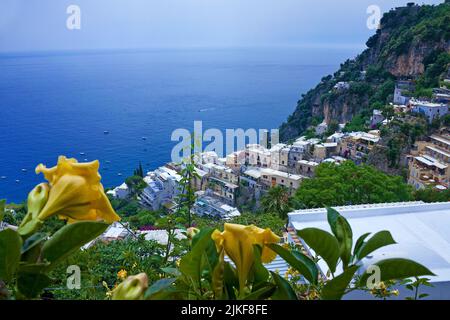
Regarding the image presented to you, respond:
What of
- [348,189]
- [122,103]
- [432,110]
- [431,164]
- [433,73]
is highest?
[433,73]

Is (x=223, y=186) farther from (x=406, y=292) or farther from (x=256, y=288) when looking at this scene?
(x=256, y=288)

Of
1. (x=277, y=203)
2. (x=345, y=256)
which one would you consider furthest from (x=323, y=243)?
(x=277, y=203)

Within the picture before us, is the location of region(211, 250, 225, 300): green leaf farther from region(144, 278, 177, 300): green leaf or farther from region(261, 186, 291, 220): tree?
region(261, 186, 291, 220): tree

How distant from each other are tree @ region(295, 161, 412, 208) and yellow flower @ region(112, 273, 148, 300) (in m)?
9.78

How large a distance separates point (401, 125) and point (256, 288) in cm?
1837

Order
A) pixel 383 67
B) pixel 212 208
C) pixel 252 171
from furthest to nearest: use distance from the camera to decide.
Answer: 1. pixel 383 67
2. pixel 252 171
3. pixel 212 208

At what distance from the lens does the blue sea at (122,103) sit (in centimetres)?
2359

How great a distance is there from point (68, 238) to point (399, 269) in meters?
0.31

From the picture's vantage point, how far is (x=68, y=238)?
402mm

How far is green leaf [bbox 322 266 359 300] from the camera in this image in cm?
41

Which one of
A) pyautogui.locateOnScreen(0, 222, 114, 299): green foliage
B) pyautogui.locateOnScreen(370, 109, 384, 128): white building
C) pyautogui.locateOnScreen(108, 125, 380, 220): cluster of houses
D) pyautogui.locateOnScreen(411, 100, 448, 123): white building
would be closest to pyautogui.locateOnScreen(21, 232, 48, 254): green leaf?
pyautogui.locateOnScreen(0, 222, 114, 299): green foliage

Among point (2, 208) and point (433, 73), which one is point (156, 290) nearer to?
point (2, 208)

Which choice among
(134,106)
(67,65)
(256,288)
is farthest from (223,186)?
(67,65)

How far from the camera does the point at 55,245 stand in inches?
15.8
